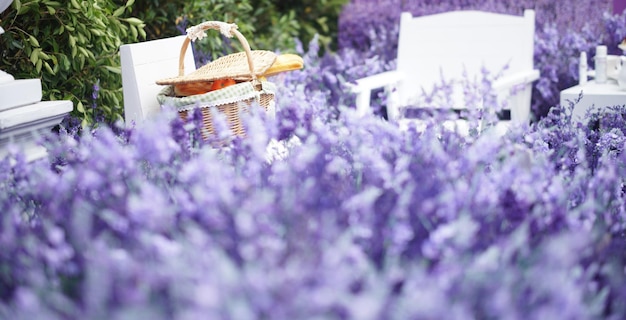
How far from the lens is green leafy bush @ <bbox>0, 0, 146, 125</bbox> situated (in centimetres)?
293

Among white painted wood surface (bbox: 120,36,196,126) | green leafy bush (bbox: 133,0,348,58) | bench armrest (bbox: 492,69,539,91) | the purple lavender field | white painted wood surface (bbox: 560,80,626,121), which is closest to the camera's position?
the purple lavender field

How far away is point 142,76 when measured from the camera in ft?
9.04

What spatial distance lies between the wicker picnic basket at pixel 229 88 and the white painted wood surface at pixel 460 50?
4.62ft

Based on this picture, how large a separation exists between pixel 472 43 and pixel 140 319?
11.9 feet

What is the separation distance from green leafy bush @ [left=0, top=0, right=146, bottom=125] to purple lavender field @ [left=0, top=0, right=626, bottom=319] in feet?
4.33

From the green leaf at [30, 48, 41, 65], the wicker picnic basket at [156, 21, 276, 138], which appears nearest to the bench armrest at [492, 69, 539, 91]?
the wicker picnic basket at [156, 21, 276, 138]

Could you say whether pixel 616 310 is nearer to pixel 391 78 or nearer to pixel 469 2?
pixel 391 78

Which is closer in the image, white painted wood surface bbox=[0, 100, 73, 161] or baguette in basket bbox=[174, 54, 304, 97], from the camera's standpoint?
white painted wood surface bbox=[0, 100, 73, 161]

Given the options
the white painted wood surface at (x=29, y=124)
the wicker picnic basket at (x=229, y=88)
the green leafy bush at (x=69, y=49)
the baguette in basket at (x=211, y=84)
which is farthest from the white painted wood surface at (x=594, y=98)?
the white painted wood surface at (x=29, y=124)

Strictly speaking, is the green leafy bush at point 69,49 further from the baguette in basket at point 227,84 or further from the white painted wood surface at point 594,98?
the white painted wood surface at point 594,98

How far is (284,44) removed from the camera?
4.95 m

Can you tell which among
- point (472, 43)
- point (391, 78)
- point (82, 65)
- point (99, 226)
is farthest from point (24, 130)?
point (472, 43)

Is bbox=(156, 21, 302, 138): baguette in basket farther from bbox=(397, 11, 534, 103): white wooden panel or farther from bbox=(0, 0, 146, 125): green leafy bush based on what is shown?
bbox=(397, 11, 534, 103): white wooden panel

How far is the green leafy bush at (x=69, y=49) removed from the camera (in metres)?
2.93
